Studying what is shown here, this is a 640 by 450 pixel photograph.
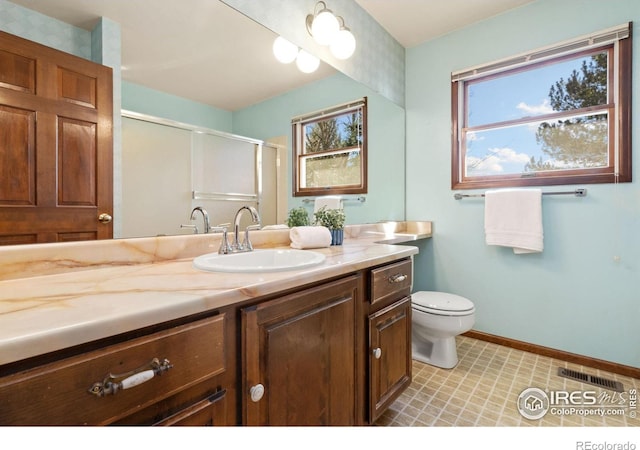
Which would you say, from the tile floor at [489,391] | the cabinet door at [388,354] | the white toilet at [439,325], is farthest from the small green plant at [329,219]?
the tile floor at [489,391]

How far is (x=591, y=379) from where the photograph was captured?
1722 mm

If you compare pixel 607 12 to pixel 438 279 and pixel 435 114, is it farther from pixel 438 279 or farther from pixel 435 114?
pixel 438 279

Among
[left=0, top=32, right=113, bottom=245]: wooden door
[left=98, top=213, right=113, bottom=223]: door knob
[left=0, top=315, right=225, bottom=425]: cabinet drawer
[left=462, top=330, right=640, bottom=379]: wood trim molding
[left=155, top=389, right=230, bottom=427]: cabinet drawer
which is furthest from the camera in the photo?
[left=462, top=330, right=640, bottom=379]: wood trim molding

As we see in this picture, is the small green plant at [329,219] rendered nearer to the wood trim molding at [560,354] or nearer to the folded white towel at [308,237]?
the folded white towel at [308,237]

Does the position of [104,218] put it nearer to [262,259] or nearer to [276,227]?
[262,259]

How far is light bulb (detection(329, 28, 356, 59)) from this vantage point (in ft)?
6.02

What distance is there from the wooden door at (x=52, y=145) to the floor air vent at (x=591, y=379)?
2461 mm

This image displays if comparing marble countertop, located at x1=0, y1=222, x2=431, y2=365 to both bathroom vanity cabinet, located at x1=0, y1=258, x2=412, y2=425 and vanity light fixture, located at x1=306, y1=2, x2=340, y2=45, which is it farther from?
vanity light fixture, located at x1=306, y1=2, x2=340, y2=45

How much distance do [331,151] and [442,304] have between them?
3.91ft

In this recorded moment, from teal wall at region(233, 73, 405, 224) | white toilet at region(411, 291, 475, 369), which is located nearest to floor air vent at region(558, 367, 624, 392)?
white toilet at region(411, 291, 475, 369)

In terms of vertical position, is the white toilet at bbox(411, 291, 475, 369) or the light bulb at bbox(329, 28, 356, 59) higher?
the light bulb at bbox(329, 28, 356, 59)

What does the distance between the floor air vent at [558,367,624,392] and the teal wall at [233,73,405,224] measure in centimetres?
145

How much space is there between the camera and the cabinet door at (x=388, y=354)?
A: 4.05ft

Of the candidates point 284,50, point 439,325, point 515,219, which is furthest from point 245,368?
point 515,219
